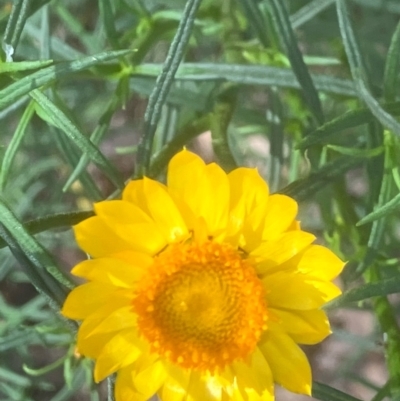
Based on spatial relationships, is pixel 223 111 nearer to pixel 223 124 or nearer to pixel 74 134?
pixel 223 124

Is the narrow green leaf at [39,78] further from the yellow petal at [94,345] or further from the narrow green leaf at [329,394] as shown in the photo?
the narrow green leaf at [329,394]

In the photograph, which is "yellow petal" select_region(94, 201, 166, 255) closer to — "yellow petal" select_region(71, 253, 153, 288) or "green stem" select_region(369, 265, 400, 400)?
"yellow petal" select_region(71, 253, 153, 288)

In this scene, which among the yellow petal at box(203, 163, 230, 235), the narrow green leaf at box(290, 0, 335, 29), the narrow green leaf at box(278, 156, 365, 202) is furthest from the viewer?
the narrow green leaf at box(290, 0, 335, 29)

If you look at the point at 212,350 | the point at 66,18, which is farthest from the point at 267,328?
the point at 66,18

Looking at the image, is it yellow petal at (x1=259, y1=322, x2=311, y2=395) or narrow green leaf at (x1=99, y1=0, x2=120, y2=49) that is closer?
yellow petal at (x1=259, y1=322, x2=311, y2=395)

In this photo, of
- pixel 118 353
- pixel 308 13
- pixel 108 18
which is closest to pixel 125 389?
pixel 118 353

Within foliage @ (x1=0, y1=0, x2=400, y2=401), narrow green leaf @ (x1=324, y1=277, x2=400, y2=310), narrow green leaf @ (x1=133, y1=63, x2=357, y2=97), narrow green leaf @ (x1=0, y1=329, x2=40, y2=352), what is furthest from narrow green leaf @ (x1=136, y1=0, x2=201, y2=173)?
narrow green leaf @ (x1=0, y1=329, x2=40, y2=352)
